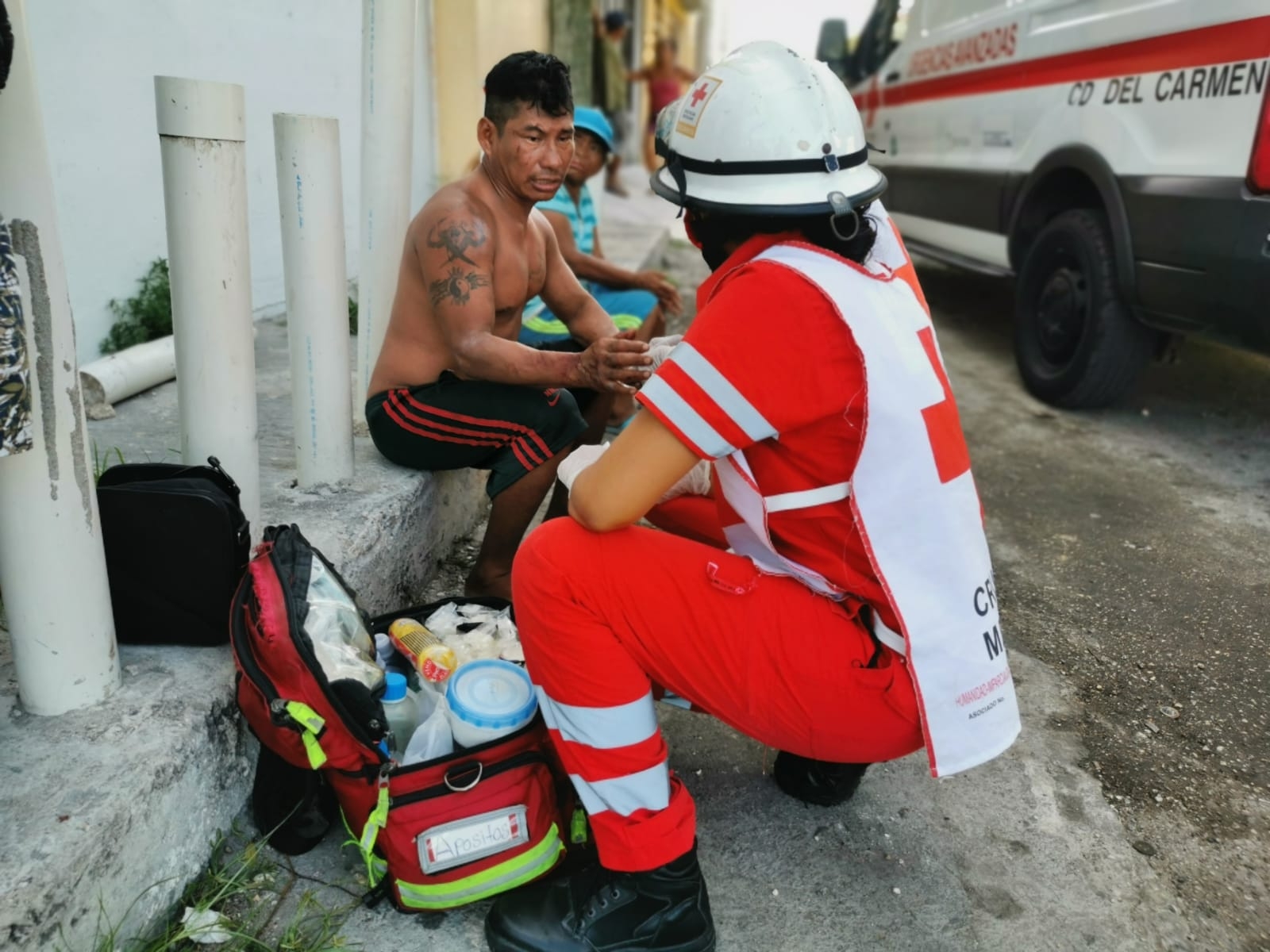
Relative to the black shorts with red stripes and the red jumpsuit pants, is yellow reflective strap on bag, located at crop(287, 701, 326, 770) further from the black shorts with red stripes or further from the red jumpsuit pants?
the black shorts with red stripes

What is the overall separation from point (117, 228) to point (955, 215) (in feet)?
13.8

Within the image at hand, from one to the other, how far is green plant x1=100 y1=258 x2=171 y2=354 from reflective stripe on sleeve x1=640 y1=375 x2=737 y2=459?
9.21 ft

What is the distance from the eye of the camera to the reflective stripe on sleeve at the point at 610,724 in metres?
1.65

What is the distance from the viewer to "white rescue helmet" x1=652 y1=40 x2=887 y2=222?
157cm

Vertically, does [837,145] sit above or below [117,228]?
above

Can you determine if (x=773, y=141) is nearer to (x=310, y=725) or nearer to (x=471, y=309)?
(x=471, y=309)

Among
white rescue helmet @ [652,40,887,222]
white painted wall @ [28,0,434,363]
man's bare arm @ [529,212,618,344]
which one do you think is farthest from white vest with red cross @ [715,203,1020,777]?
white painted wall @ [28,0,434,363]

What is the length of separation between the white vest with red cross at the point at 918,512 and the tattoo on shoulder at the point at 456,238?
1.12 m

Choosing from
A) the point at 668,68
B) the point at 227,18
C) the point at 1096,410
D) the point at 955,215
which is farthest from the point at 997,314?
the point at 668,68

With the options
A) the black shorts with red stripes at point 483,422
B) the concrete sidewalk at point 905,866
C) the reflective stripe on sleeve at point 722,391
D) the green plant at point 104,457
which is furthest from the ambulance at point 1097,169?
the green plant at point 104,457

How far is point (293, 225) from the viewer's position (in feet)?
7.69

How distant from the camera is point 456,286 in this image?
247 cm

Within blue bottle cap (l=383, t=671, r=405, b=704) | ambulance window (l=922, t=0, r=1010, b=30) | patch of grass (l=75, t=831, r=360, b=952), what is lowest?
patch of grass (l=75, t=831, r=360, b=952)

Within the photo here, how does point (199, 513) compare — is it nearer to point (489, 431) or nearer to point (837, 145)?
point (489, 431)
